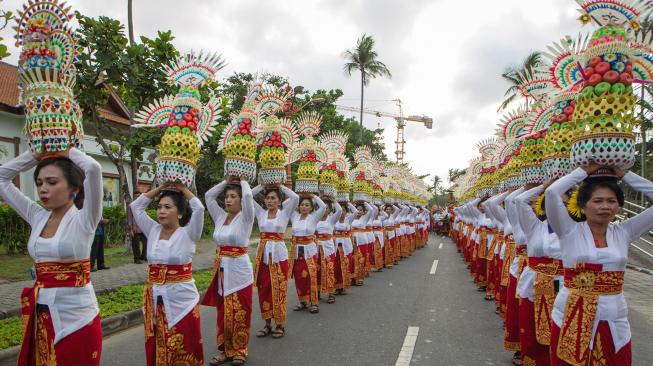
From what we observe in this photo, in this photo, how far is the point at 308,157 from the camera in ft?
24.5

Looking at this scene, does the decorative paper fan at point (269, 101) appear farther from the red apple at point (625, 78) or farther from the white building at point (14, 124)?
the white building at point (14, 124)

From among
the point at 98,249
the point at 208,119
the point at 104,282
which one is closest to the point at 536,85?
the point at 208,119

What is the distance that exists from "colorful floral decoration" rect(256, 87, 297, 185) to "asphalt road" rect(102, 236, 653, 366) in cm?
203

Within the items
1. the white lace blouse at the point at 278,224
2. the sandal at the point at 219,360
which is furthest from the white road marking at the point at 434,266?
the sandal at the point at 219,360

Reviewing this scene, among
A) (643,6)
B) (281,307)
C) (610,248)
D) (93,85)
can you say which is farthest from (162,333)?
(93,85)

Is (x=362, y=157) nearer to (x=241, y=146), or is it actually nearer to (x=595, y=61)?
(x=241, y=146)

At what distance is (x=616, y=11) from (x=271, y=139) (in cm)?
393

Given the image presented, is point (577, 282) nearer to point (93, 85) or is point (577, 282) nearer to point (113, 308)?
point (113, 308)

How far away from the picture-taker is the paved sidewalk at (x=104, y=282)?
6.43 m

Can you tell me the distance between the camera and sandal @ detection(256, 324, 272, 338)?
229 inches

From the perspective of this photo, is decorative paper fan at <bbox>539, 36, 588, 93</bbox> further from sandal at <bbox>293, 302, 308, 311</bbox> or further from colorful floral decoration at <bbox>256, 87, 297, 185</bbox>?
sandal at <bbox>293, 302, 308, 311</bbox>

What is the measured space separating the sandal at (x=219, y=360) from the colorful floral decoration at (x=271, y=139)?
216 cm

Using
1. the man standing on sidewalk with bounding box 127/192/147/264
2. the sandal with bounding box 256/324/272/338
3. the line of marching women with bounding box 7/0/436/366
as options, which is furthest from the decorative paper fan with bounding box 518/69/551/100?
the man standing on sidewalk with bounding box 127/192/147/264

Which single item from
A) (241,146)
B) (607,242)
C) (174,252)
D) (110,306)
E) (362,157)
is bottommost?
(110,306)
